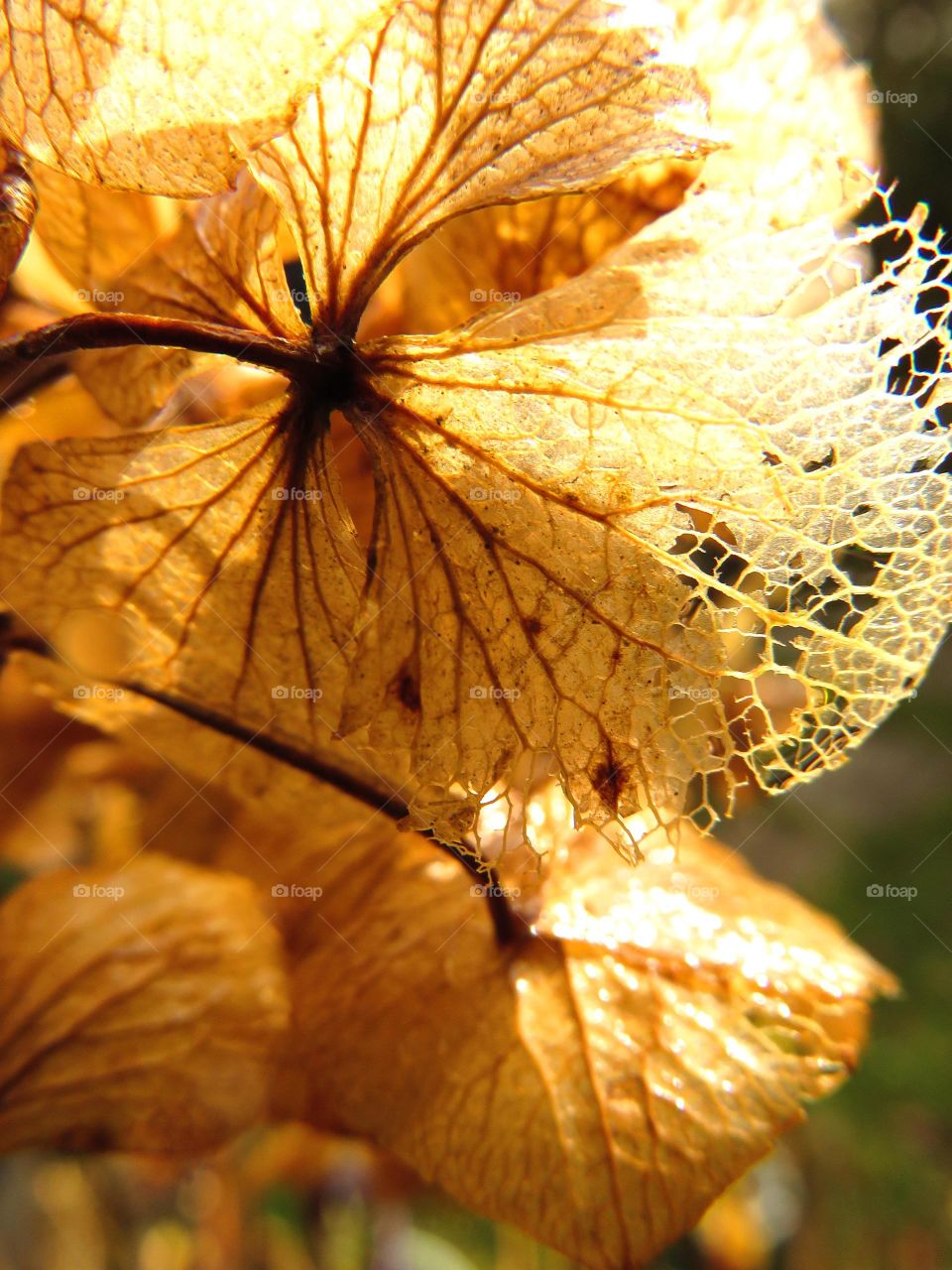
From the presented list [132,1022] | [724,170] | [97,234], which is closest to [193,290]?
[97,234]

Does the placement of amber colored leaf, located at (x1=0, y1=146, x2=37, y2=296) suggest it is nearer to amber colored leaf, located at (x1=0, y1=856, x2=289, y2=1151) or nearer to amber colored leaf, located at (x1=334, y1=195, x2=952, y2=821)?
amber colored leaf, located at (x1=334, y1=195, x2=952, y2=821)

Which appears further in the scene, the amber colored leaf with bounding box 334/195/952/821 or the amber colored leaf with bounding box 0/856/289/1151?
the amber colored leaf with bounding box 0/856/289/1151

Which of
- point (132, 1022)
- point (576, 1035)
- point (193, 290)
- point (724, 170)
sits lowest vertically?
point (132, 1022)

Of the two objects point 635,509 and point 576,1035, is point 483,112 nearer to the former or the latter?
point 635,509

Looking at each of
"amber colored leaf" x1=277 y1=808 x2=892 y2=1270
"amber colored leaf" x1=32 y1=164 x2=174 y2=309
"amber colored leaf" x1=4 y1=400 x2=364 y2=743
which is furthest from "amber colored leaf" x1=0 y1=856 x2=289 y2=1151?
"amber colored leaf" x1=32 y1=164 x2=174 y2=309

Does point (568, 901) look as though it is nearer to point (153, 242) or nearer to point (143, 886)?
point (143, 886)

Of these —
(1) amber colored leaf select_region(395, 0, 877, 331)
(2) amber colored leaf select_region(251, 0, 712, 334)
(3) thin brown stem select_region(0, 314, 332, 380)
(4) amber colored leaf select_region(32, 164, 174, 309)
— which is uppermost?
(1) amber colored leaf select_region(395, 0, 877, 331)

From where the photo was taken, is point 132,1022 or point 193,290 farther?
point 132,1022

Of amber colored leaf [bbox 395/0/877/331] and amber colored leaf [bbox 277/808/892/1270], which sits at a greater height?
amber colored leaf [bbox 395/0/877/331]
